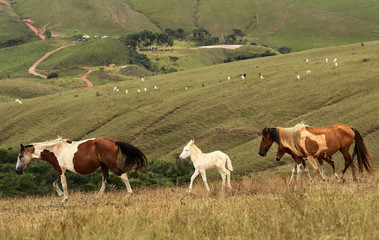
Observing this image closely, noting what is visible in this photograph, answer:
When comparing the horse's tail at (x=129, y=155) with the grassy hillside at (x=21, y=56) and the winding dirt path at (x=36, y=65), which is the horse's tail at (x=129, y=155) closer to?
the winding dirt path at (x=36, y=65)

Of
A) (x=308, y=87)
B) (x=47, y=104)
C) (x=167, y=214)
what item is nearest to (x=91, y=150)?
(x=167, y=214)

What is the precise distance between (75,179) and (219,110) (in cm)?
2322

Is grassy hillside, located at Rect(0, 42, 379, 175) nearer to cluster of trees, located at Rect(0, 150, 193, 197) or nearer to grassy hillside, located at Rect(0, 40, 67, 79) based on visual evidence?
cluster of trees, located at Rect(0, 150, 193, 197)

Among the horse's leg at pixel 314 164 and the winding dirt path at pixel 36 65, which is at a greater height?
the horse's leg at pixel 314 164

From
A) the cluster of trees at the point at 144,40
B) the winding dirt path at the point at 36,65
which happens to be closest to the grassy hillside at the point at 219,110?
the winding dirt path at the point at 36,65

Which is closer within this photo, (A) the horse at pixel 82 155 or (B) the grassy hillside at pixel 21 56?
(A) the horse at pixel 82 155

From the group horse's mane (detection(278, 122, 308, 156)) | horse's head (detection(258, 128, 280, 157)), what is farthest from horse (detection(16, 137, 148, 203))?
horse's mane (detection(278, 122, 308, 156))

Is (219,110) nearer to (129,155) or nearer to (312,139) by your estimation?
(312,139)

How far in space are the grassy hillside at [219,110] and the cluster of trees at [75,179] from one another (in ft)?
15.4

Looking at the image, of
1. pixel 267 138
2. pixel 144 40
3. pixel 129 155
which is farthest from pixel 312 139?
pixel 144 40

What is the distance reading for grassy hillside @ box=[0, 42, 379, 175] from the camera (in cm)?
4141

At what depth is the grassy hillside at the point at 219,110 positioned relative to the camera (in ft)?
136

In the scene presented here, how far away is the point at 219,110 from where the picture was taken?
51.6 meters

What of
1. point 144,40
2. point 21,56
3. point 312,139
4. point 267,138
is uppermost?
point 312,139
